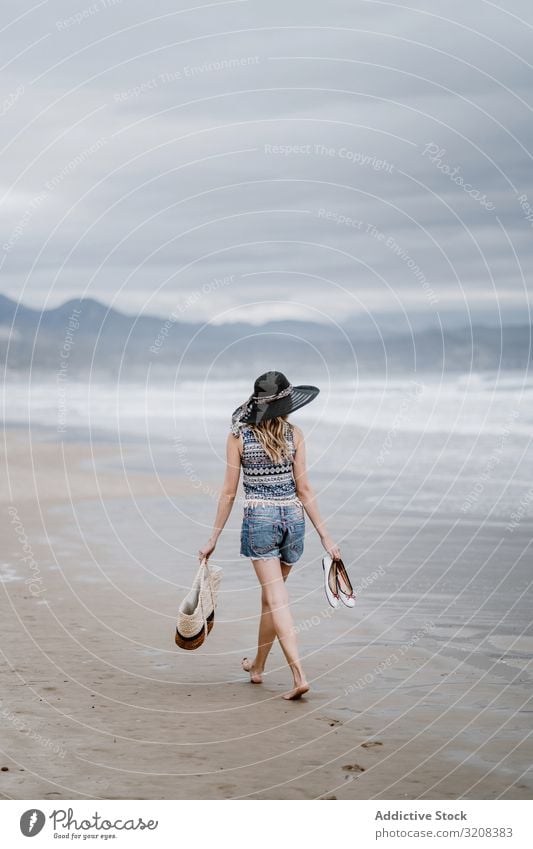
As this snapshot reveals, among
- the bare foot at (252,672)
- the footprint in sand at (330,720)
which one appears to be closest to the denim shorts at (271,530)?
the bare foot at (252,672)

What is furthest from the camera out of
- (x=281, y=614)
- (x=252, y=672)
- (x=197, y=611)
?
(x=252, y=672)

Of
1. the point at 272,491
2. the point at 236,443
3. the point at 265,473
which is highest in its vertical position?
the point at 236,443

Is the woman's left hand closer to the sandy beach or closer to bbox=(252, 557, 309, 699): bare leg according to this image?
bbox=(252, 557, 309, 699): bare leg

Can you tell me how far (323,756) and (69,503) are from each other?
43.2ft

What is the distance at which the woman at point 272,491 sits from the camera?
9141mm

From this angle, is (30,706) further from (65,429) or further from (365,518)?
(65,429)

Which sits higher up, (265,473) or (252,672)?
(265,473)

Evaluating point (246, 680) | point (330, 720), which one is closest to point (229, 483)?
point (246, 680)

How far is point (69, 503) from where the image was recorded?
2042 centimetres

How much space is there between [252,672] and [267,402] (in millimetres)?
2099

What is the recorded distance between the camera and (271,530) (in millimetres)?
9188

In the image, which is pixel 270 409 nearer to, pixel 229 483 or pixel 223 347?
pixel 229 483

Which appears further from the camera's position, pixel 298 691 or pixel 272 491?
pixel 272 491

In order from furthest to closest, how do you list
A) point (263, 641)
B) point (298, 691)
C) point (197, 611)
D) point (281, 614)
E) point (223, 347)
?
point (223, 347), point (263, 641), point (197, 611), point (281, 614), point (298, 691)
